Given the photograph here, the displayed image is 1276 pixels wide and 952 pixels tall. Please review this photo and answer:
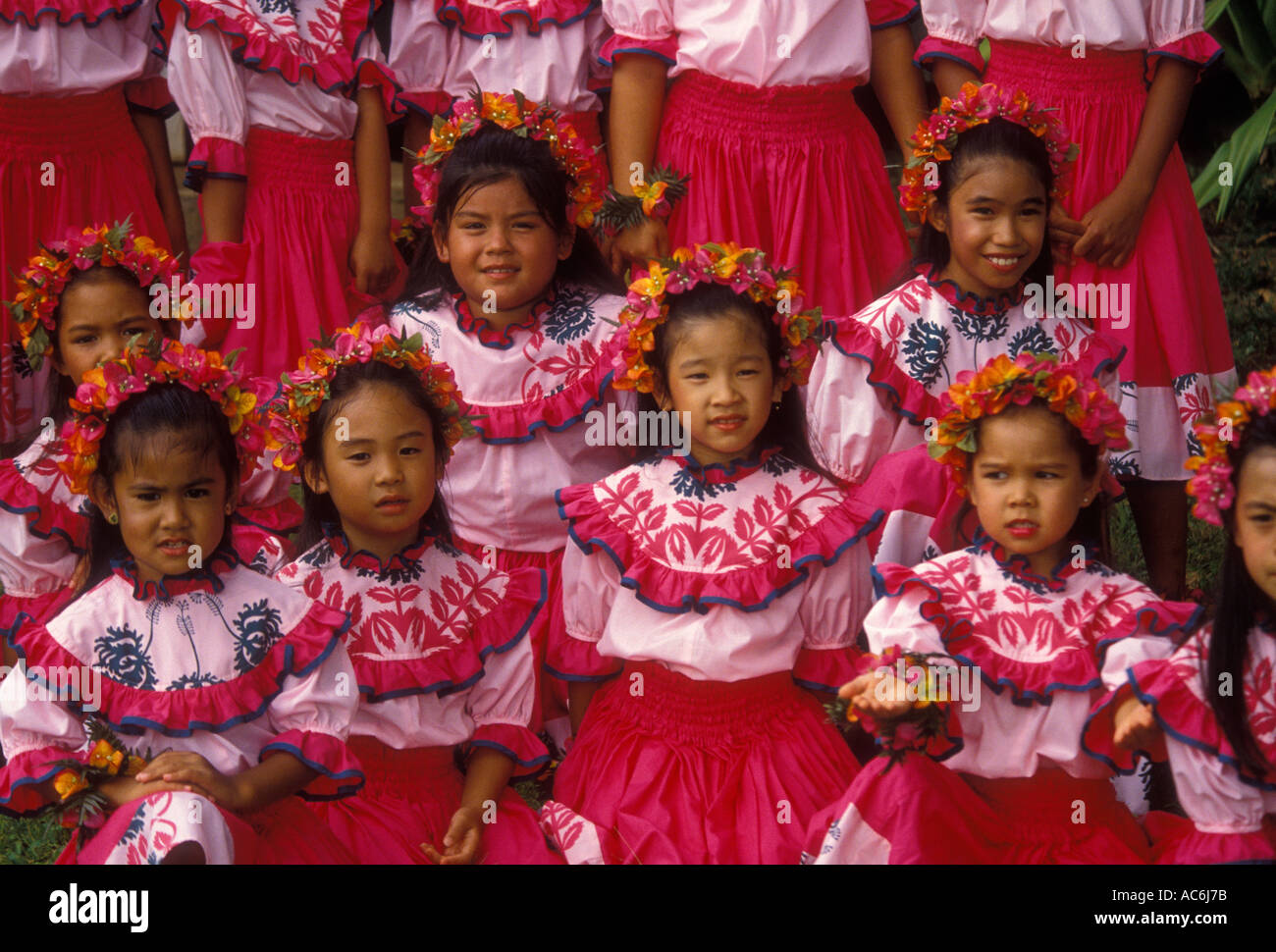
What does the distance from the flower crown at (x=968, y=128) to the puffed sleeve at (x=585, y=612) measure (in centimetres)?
116

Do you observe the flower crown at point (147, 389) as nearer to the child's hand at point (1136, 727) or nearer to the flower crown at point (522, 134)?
the flower crown at point (522, 134)

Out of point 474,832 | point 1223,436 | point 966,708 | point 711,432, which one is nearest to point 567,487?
point 711,432

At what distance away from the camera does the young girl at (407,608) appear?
3.12 metres

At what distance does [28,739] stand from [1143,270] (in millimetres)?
2776

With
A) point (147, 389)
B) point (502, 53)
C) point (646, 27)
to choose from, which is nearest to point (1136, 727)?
point (147, 389)

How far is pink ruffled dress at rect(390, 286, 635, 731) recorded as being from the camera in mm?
3729

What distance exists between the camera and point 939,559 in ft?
10.0

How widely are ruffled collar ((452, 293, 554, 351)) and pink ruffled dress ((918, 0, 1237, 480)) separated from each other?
4.24 ft

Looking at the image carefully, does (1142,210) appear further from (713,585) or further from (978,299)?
(713,585)

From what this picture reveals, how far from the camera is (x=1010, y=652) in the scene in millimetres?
2939

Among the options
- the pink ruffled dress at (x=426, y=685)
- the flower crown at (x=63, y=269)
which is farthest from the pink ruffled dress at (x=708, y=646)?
the flower crown at (x=63, y=269)

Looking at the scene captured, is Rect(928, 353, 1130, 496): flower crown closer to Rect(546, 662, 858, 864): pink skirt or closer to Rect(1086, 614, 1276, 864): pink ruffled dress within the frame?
Rect(1086, 614, 1276, 864): pink ruffled dress

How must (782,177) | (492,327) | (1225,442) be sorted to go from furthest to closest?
(782,177)
(492,327)
(1225,442)

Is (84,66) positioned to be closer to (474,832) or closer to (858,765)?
(474,832)
